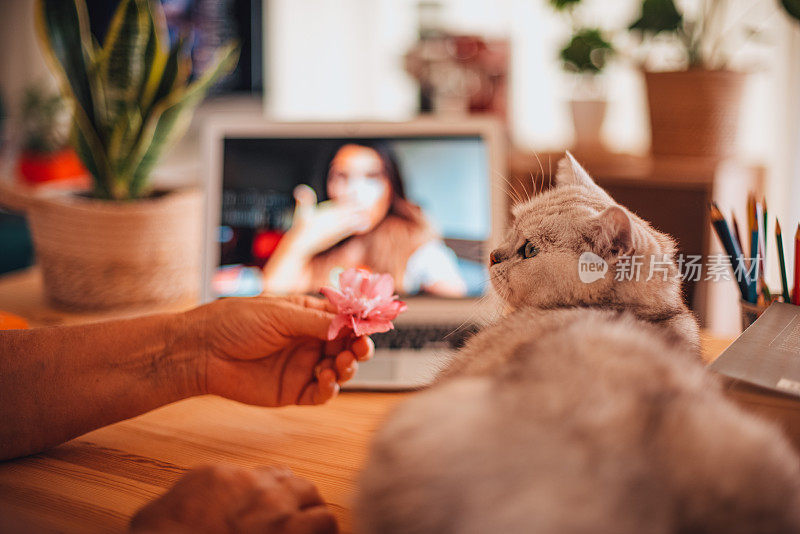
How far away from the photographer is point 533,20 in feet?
7.13

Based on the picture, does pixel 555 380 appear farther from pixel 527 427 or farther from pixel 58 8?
pixel 58 8

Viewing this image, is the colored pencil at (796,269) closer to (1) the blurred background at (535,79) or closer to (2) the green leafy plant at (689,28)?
(1) the blurred background at (535,79)

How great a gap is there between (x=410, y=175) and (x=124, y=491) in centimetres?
69

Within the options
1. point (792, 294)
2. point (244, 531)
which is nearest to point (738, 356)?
point (792, 294)

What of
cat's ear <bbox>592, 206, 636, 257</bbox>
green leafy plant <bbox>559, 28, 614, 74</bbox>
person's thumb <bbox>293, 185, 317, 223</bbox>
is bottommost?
cat's ear <bbox>592, 206, 636, 257</bbox>

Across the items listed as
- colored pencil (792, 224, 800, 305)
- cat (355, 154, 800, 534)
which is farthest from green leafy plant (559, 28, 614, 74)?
cat (355, 154, 800, 534)

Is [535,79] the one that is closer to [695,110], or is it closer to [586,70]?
[586,70]

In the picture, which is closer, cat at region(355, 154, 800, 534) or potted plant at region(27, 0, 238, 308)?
cat at region(355, 154, 800, 534)

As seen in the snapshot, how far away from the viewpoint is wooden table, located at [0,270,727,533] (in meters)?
0.52

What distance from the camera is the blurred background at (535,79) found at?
141 centimetres

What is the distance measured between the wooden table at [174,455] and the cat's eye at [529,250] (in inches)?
8.5

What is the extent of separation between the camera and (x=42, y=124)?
228cm

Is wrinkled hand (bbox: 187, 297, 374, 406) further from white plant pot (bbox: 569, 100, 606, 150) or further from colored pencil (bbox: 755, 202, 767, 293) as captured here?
white plant pot (bbox: 569, 100, 606, 150)

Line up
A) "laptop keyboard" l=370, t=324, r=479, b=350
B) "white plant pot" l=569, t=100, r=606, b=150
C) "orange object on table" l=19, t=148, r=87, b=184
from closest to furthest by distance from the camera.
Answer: "laptop keyboard" l=370, t=324, r=479, b=350
"white plant pot" l=569, t=100, r=606, b=150
"orange object on table" l=19, t=148, r=87, b=184
